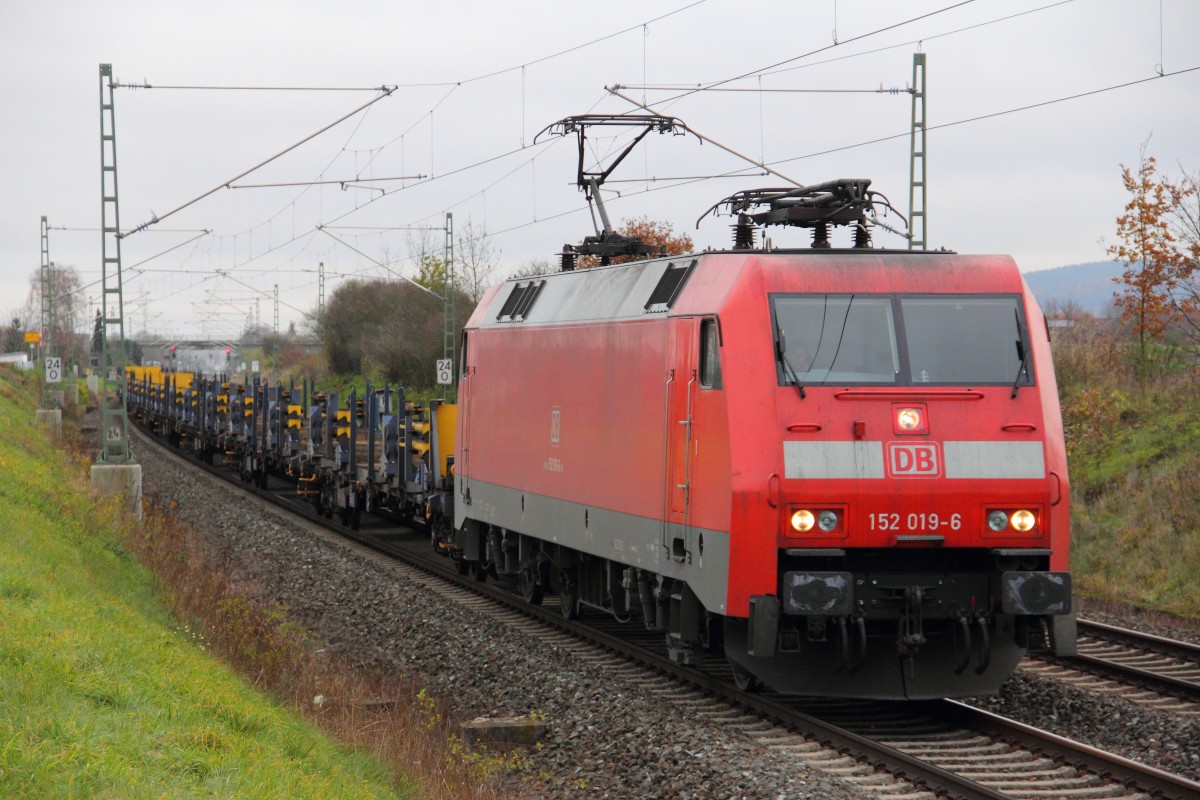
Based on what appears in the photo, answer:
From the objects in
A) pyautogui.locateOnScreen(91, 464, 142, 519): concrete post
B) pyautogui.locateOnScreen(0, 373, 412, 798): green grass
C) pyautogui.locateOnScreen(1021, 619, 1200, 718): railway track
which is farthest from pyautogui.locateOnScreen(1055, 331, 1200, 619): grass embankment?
pyautogui.locateOnScreen(91, 464, 142, 519): concrete post

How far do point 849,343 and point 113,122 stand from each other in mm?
16635

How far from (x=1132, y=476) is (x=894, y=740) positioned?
11.4 m

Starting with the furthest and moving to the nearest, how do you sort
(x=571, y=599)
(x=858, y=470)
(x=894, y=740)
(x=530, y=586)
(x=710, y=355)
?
(x=530, y=586) < (x=571, y=599) < (x=710, y=355) < (x=894, y=740) < (x=858, y=470)

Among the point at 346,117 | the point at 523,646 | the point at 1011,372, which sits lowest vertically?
the point at 523,646

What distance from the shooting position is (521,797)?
848 cm

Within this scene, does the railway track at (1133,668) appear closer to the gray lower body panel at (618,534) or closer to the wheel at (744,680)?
the wheel at (744,680)

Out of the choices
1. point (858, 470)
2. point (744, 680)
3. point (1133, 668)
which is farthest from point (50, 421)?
point (858, 470)

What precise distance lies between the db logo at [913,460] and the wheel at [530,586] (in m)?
6.36

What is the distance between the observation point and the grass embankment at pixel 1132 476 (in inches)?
651

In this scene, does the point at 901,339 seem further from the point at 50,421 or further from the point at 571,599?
the point at 50,421

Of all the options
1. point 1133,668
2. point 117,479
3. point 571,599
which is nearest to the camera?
point 1133,668

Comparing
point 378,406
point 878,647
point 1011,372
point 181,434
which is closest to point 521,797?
point 878,647

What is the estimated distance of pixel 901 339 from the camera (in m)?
9.78

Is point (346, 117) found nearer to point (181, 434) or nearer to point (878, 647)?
point (878, 647)
